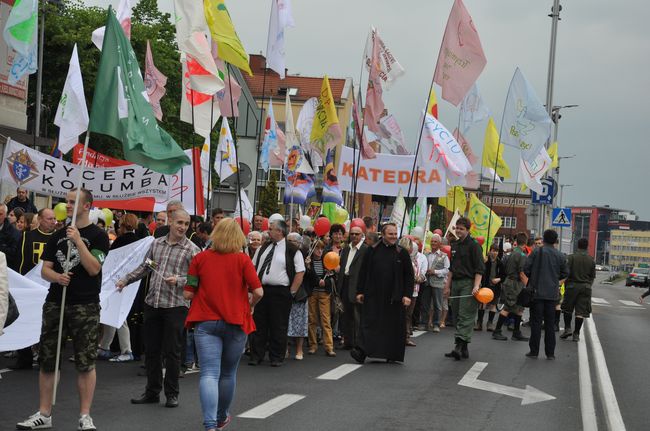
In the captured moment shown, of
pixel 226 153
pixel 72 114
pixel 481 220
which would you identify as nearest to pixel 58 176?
pixel 72 114

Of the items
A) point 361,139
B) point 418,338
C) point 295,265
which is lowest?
point 418,338

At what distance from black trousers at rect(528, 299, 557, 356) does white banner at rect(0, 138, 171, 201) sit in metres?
5.99

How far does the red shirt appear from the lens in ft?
26.3

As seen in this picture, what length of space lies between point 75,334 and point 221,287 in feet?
3.92

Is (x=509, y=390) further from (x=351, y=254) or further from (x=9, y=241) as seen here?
(x=9, y=241)

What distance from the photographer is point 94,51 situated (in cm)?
4841

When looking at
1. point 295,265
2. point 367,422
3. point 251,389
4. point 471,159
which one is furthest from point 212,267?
point 471,159

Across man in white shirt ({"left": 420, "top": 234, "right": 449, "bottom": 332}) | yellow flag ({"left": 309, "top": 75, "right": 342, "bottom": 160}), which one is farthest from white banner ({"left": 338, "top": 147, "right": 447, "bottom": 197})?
man in white shirt ({"left": 420, "top": 234, "right": 449, "bottom": 332})

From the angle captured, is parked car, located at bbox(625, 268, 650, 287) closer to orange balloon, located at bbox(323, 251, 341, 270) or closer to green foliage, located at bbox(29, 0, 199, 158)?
green foliage, located at bbox(29, 0, 199, 158)

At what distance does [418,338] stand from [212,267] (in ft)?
35.7

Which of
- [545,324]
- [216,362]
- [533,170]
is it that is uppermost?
[533,170]

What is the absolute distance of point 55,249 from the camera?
824cm

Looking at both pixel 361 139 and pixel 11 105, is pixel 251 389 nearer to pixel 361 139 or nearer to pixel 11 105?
pixel 361 139

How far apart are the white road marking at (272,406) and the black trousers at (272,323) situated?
285 centimetres
